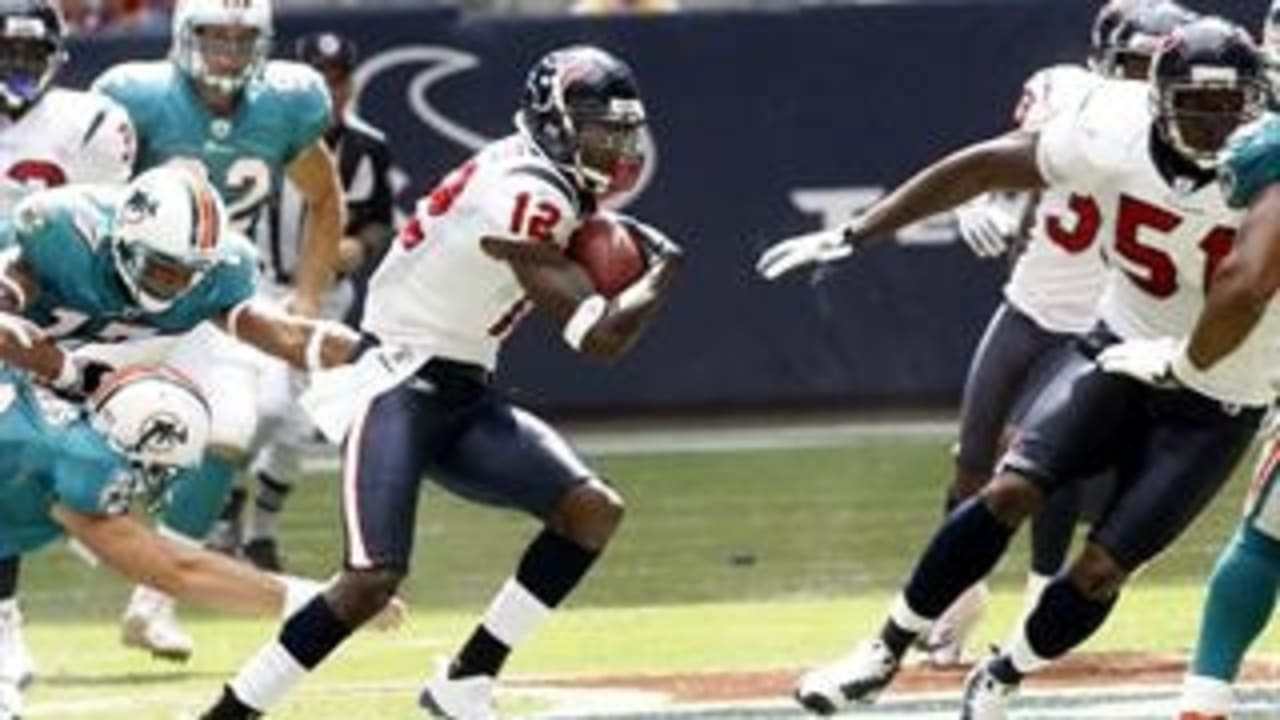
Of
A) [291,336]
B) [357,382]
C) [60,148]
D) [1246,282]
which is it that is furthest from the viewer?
[60,148]

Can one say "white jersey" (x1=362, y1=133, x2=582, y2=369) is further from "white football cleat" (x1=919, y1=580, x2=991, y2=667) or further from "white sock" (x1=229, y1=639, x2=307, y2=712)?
"white football cleat" (x1=919, y1=580, x2=991, y2=667)

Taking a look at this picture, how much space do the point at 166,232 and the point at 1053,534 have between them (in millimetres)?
2388

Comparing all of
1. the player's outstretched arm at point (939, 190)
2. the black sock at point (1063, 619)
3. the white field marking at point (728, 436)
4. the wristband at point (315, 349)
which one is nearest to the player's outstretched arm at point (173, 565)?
the wristband at point (315, 349)

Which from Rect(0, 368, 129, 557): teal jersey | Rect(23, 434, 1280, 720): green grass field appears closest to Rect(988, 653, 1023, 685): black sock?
Rect(23, 434, 1280, 720): green grass field

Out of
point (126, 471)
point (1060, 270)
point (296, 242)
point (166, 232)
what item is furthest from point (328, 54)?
point (126, 471)

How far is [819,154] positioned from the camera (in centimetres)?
1412

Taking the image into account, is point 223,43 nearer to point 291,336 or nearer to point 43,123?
point 43,123

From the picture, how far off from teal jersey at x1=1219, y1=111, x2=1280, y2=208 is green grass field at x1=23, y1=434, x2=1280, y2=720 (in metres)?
2.31

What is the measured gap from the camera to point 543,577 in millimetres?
7801

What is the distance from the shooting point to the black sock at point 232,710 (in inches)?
295

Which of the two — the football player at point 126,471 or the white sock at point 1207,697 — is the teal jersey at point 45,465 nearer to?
the football player at point 126,471

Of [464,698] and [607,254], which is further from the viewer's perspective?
[464,698]

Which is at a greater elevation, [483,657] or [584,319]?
[584,319]

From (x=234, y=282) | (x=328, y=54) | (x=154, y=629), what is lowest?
(x=154, y=629)
